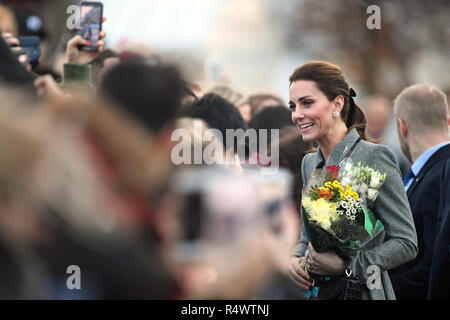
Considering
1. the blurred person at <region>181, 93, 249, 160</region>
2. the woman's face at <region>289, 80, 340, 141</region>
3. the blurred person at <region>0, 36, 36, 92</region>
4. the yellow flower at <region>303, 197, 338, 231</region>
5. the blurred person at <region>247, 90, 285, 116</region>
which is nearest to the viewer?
the blurred person at <region>0, 36, 36, 92</region>

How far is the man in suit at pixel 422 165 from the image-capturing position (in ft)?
10.9

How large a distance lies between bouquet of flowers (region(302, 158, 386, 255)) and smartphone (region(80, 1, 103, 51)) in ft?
4.40

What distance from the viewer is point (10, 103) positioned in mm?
1341

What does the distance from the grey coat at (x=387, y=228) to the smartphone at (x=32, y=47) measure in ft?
5.38

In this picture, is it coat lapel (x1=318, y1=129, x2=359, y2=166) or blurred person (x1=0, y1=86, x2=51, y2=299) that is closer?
blurred person (x1=0, y1=86, x2=51, y2=299)

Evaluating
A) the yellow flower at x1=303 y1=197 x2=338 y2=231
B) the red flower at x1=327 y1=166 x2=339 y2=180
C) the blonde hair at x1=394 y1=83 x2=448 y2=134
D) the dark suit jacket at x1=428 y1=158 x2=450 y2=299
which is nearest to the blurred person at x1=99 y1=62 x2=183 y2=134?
the yellow flower at x1=303 y1=197 x2=338 y2=231

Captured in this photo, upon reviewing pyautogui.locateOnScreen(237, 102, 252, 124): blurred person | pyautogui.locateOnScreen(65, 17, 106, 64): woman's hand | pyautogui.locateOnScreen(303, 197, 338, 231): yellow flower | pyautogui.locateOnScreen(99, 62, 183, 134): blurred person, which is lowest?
pyautogui.locateOnScreen(303, 197, 338, 231): yellow flower

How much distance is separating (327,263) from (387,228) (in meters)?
0.29

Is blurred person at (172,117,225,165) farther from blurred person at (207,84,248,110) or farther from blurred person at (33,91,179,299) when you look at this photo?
blurred person at (207,84,248,110)

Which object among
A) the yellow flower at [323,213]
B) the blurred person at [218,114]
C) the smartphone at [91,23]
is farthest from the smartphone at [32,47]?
the yellow flower at [323,213]

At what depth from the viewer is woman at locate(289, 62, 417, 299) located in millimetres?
2637

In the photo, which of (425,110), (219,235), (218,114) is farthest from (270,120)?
(219,235)

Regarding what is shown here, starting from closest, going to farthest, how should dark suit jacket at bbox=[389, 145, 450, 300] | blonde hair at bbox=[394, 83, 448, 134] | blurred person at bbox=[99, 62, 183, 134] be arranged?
blurred person at bbox=[99, 62, 183, 134] → dark suit jacket at bbox=[389, 145, 450, 300] → blonde hair at bbox=[394, 83, 448, 134]

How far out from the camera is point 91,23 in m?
3.20
